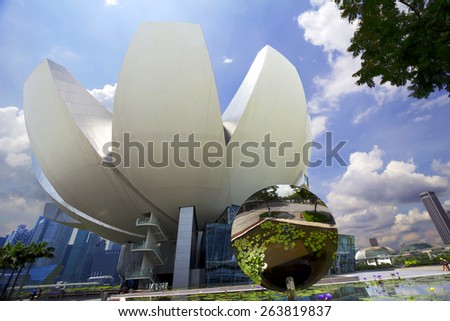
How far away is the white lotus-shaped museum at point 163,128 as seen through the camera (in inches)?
671

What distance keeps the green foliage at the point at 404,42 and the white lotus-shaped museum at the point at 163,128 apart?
11613 millimetres

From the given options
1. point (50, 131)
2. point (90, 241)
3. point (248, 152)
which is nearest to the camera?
point (50, 131)

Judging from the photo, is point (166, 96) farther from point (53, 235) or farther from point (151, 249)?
point (53, 235)

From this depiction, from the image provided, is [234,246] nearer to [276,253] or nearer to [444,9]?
[276,253]

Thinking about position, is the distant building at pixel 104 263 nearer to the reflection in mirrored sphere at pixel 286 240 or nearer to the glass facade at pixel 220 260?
the glass facade at pixel 220 260

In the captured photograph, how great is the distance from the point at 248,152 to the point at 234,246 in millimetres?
16755

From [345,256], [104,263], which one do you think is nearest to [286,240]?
[345,256]

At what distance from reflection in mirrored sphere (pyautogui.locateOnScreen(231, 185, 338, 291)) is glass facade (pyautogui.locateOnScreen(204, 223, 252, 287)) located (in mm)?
16384

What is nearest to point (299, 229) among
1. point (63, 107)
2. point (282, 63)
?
point (63, 107)

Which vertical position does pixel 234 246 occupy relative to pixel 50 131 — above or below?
below

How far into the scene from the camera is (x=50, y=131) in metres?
19.5

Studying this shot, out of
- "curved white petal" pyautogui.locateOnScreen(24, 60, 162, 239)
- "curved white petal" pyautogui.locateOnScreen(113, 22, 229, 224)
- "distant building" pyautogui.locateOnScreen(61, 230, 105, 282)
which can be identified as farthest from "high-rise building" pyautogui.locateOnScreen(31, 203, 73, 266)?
"curved white petal" pyautogui.locateOnScreen(113, 22, 229, 224)

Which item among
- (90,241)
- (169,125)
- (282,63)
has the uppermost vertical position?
(90,241)

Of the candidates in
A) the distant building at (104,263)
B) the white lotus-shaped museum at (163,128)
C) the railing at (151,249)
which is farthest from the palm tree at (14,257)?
the distant building at (104,263)
